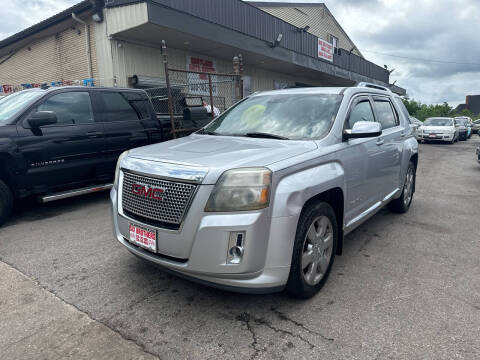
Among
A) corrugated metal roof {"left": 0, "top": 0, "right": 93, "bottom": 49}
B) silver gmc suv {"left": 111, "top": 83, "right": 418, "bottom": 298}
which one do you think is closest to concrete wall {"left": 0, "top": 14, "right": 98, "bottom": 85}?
corrugated metal roof {"left": 0, "top": 0, "right": 93, "bottom": 49}

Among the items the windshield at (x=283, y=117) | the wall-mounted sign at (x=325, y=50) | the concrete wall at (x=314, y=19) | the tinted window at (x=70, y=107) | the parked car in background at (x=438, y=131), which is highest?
the concrete wall at (x=314, y=19)

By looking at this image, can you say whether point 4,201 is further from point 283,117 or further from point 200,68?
point 200,68

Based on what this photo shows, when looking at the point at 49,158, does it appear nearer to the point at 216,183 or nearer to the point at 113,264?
the point at 113,264

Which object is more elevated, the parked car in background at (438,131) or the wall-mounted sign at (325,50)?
the wall-mounted sign at (325,50)

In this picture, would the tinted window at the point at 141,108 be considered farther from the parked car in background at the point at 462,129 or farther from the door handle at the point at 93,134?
the parked car in background at the point at 462,129

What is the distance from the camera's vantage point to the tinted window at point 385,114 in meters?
4.20

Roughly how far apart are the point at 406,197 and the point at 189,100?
5.60 meters

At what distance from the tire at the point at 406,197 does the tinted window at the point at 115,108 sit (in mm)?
4418

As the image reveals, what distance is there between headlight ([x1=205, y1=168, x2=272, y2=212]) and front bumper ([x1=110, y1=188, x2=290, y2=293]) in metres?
0.05

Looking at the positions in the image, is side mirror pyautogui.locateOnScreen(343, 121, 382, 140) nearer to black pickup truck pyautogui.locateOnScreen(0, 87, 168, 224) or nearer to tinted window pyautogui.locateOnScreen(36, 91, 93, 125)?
black pickup truck pyautogui.locateOnScreen(0, 87, 168, 224)

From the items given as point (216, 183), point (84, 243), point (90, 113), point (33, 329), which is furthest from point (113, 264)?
point (90, 113)

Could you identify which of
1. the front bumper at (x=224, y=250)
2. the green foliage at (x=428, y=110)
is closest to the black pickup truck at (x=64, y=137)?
the front bumper at (x=224, y=250)

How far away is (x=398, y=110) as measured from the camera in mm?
4844

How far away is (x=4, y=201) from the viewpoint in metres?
4.44
